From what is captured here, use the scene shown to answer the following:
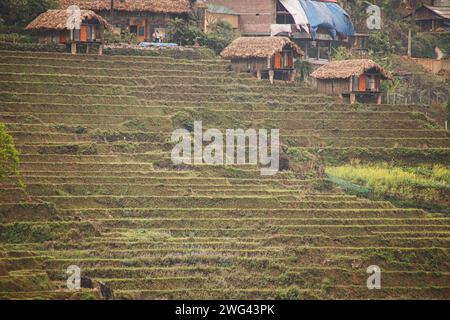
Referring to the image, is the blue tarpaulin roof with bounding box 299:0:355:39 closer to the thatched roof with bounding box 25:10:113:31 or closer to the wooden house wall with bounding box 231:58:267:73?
the wooden house wall with bounding box 231:58:267:73

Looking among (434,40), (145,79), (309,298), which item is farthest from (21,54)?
(434,40)

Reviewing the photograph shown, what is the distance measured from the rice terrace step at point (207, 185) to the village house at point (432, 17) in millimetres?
10709

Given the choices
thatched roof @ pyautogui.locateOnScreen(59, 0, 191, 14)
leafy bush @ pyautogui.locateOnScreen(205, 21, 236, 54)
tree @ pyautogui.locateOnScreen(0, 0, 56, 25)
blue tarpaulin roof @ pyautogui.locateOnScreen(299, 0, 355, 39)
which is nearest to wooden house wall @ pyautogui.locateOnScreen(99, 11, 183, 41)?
thatched roof @ pyautogui.locateOnScreen(59, 0, 191, 14)

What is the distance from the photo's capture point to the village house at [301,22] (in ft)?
189

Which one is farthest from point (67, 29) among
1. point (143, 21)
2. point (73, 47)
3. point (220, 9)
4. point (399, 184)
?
point (399, 184)

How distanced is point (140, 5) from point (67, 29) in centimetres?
516

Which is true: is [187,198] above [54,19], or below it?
below

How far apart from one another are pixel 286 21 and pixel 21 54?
13.1 metres

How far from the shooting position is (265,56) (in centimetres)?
5259

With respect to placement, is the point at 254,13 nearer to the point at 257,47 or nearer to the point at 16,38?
the point at 257,47

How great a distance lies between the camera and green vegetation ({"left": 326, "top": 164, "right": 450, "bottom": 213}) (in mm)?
45531

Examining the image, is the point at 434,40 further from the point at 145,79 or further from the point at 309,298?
the point at 309,298

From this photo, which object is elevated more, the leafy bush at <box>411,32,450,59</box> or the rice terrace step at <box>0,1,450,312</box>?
the leafy bush at <box>411,32,450,59</box>

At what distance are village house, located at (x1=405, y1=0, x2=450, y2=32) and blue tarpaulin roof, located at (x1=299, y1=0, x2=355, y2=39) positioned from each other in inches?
233
